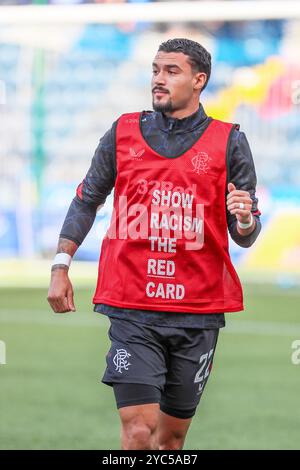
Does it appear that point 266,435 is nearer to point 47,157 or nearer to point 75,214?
point 75,214

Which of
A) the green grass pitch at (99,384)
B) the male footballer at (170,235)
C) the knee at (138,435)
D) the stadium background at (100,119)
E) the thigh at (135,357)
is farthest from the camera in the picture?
the stadium background at (100,119)

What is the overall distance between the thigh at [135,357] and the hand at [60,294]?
256 millimetres

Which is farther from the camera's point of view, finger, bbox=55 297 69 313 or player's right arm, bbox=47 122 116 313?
player's right arm, bbox=47 122 116 313

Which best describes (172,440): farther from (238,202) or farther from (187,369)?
(238,202)

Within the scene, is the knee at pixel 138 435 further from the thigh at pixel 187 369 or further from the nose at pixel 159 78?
the nose at pixel 159 78

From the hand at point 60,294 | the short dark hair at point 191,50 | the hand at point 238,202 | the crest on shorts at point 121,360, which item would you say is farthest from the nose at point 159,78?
the crest on shorts at point 121,360

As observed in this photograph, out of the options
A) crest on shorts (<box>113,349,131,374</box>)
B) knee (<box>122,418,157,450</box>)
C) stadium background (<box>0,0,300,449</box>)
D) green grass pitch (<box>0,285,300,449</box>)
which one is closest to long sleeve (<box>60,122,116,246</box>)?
crest on shorts (<box>113,349,131,374</box>)

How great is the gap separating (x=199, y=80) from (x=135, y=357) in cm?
139

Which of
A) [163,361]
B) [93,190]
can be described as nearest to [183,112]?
[93,190]

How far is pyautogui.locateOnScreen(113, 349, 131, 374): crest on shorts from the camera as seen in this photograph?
18.5 ft

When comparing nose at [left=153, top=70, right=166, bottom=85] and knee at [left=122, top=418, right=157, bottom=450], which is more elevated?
nose at [left=153, top=70, right=166, bottom=85]

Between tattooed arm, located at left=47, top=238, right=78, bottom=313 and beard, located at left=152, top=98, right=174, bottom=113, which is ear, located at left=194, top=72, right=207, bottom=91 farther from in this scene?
tattooed arm, located at left=47, top=238, right=78, bottom=313

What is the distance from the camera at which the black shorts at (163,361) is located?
18.5 ft

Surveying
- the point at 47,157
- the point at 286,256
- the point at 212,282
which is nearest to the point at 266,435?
the point at 212,282
